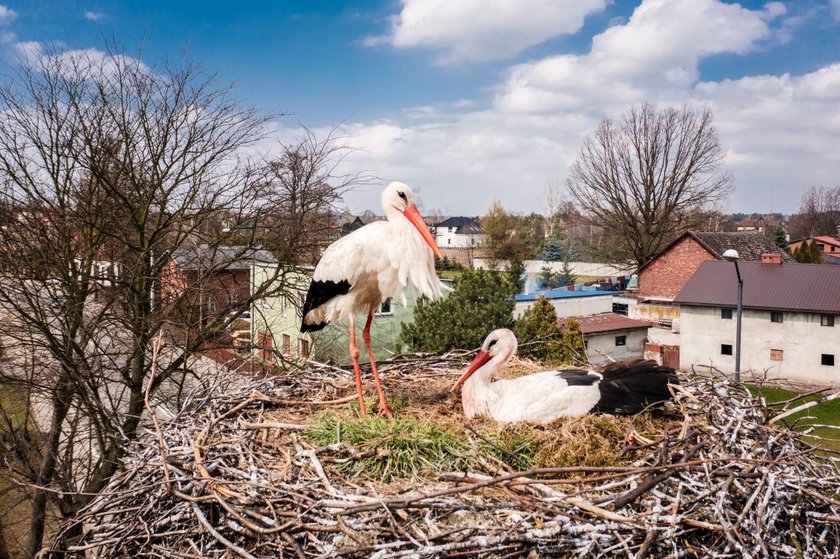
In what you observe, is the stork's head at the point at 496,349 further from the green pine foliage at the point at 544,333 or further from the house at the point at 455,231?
the house at the point at 455,231

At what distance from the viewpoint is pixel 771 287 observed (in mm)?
21078

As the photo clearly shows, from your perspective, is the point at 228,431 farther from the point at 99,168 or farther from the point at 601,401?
the point at 99,168

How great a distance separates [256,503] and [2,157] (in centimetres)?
683

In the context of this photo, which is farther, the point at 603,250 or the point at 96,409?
the point at 603,250

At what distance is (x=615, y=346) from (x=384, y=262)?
1798 cm

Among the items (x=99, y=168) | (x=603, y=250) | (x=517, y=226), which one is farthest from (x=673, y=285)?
(x=99, y=168)

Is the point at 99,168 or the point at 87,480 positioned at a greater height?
the point at 99,168

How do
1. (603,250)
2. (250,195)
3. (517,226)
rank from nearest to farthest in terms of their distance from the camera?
1. (250,195)
2. (603,250)
3. (517,226)

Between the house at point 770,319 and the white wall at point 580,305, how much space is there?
3.64m

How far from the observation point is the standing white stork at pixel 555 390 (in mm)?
3752

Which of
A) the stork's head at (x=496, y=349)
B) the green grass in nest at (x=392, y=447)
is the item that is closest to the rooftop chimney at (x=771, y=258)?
the stork's head at (x=496, y=349)

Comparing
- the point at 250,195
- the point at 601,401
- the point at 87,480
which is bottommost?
the point at 87,480

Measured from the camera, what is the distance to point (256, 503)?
9.36 ft

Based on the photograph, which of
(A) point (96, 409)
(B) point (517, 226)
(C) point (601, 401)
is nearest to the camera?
(C) point (601, 401)
